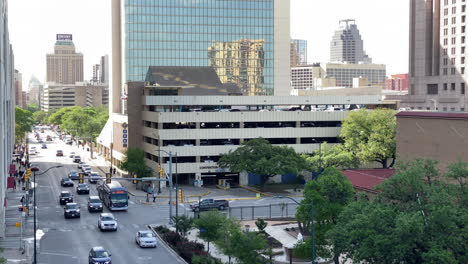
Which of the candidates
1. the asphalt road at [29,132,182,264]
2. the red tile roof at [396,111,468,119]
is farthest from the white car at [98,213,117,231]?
the red tile roof at [396,111,468,119]

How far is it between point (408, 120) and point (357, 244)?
21.1 metres

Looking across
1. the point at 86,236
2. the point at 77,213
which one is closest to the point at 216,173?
the point at 77,213

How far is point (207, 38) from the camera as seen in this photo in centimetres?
15262

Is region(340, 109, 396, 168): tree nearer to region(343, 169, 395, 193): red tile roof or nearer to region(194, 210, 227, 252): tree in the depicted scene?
region(343, 169, 395, 193): red tile roof

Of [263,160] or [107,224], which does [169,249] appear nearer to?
[107,224]

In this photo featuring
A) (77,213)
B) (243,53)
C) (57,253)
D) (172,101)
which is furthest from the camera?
(243,53)

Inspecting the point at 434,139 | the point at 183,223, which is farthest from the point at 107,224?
the point at 434,139

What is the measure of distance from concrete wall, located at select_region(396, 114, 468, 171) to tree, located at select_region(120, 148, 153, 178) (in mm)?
44519

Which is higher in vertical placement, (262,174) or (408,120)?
(408,120)

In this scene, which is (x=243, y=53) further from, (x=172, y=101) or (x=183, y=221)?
(x=183, y=221)

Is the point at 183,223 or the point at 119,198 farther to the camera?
the point at 119,198

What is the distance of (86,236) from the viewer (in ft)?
197

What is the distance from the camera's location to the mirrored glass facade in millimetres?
147750

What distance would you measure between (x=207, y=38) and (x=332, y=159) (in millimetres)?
68720
